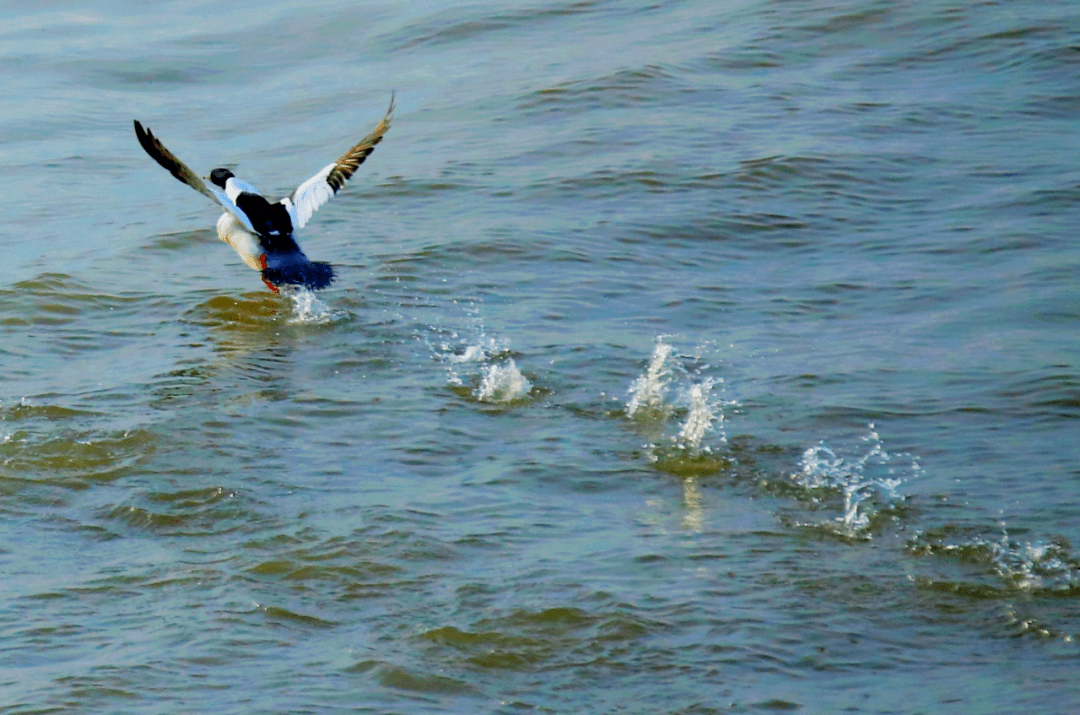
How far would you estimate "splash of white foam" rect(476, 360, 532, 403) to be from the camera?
6797mm

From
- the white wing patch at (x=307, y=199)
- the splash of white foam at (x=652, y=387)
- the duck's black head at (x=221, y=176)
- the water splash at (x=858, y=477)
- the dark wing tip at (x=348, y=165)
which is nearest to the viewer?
the water splash at (x=858, y=477)

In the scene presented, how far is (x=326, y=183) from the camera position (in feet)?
29.2

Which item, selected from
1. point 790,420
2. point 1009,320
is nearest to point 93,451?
point 790,420

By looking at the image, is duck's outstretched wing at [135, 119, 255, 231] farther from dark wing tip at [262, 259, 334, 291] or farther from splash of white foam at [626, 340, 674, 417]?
splash of white foam at [626, 340, 674, 417]

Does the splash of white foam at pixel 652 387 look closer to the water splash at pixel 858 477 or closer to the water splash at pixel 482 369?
the water splash at pixel 482 369

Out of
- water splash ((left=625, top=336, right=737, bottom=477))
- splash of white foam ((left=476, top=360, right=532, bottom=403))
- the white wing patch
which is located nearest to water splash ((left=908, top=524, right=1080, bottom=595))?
water splash ((left=625, top=336, right=737, bottom=477))

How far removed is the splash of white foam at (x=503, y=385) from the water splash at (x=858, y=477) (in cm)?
148

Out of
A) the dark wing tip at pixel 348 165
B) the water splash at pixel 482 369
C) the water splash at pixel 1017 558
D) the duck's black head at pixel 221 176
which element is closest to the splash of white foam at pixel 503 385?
the water splash at pixel 482 369

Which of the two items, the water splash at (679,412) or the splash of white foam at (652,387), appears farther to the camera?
the splash of white foam at (652,387)

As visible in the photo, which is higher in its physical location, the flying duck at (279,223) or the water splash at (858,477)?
the flying duck at (279,223)

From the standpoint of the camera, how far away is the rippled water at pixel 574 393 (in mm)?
4391

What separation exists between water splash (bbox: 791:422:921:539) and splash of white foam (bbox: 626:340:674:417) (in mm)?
850

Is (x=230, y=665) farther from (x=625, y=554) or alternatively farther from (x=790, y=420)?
(x=790, y=420)

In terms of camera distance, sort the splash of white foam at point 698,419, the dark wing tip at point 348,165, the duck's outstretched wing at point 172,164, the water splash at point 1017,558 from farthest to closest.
Result: the dark wing tip at point 348,165 → the duck's outstretched wing at point 172,164 → the splash of white foam at point 698,419 → the water splash at point 1017,558
